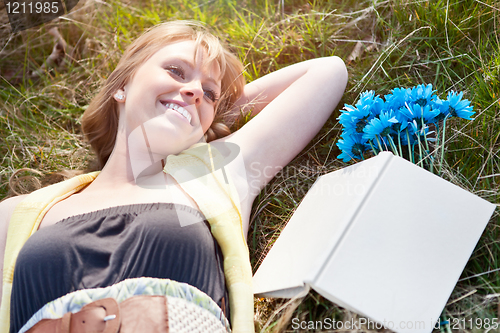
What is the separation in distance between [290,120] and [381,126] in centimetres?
48

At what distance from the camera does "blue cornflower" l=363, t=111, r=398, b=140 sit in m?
1.50

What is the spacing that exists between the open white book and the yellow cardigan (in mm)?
193

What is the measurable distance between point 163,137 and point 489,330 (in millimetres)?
1479

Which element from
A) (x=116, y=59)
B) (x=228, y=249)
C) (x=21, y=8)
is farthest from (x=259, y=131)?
(x=21, y=8)

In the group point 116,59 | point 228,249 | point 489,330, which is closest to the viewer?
point 489,330

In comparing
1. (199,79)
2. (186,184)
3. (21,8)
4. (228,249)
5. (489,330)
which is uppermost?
(21,8)

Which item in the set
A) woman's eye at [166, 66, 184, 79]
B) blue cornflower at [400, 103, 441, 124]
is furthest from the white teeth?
blue cornflower at [400, 103, 441, 124]

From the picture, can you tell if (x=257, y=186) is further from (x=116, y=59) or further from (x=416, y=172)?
(x=116, y=59)

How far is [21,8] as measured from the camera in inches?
116

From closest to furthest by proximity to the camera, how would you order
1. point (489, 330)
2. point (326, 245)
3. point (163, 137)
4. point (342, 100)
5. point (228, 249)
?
point (326, 245), point (489, 330), point (228, 249), point (163, 137), point (342, 100)

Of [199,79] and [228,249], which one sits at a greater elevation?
[199,79]

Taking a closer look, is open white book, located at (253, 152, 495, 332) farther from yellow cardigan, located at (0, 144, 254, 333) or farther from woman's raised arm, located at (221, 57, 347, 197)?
woman's raised arm, located at (221, 57, 347, 197)

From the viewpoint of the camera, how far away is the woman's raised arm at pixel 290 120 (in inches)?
72.8

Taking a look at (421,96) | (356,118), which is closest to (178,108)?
(356,118)
